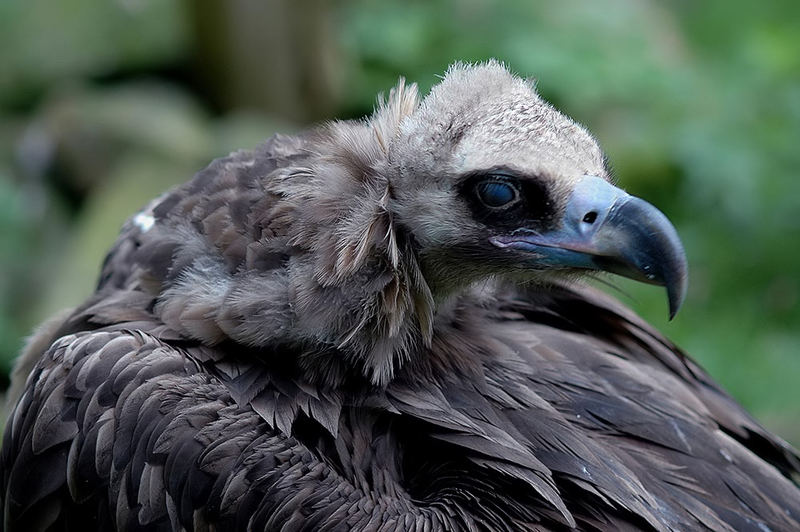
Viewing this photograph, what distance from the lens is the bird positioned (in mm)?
2443

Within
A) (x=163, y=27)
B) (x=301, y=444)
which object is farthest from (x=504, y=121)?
(x=163, y=27)

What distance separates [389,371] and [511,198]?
0.49 meters

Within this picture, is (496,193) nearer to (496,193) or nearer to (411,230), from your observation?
(496,193)

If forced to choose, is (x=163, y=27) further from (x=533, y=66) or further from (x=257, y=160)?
(x=257, y=160)

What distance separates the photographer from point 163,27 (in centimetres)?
802

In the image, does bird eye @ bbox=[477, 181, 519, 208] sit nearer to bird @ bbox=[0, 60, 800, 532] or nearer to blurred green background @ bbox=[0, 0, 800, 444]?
bird @ bbox=[0, 60, 800, 532]

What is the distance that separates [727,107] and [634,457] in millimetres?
4287

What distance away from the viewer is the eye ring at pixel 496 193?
2477 mm

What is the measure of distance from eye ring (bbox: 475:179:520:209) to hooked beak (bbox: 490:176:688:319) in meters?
0.08

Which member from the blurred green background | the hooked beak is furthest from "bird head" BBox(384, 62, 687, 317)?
the blurred green background

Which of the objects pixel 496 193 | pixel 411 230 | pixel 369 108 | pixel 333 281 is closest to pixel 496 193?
pixel 496 193

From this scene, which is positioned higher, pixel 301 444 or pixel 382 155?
pixel 382 155

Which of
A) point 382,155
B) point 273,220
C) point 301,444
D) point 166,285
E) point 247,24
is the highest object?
point 247,24

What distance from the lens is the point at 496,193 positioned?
250 cm
